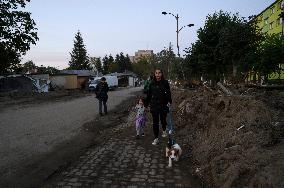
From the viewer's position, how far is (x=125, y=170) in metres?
6.58

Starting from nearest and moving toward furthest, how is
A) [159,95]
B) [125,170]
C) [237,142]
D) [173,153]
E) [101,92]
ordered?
1. [237,142]
2. [125,170]
3. [173,153]
4. [159,95]
5. [101,92]

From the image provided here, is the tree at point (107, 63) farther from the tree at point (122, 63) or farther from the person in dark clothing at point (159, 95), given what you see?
the person in dark clothing at point (159, 95)

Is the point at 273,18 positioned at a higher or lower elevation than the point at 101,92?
higher

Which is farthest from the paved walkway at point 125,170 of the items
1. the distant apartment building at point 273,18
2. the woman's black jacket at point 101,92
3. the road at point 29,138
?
the distant apartment building at point 273,18

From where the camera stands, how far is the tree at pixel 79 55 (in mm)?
106812

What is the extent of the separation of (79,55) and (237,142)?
103375mm

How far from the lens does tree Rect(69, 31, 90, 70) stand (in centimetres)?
10681

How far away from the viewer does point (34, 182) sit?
19.7 feet

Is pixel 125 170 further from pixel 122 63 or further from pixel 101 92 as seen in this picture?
pixel 122 63

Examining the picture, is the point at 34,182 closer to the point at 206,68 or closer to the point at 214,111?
the point at 214,111

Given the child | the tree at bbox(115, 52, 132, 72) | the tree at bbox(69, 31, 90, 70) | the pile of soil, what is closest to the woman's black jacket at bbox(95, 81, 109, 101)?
the pile of soil

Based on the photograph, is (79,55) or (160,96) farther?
(79,55)

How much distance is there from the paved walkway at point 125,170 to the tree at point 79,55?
327 ft

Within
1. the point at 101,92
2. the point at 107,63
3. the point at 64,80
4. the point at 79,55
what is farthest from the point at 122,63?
the point at 101,92
